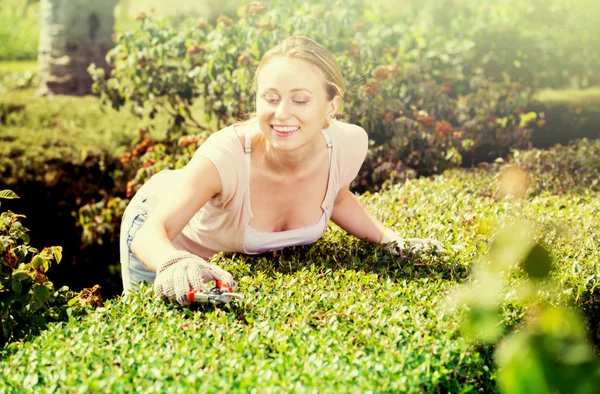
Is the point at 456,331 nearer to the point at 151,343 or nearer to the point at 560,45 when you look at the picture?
the point at 151,343

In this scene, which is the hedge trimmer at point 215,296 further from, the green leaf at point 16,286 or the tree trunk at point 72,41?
the tree trunk at point 72,41

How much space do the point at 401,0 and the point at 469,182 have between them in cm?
683

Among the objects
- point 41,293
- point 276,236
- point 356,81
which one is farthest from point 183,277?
point 356,81

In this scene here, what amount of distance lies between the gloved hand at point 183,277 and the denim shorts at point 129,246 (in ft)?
2.92

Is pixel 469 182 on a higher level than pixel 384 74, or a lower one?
lower

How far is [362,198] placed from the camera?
5.07 meters

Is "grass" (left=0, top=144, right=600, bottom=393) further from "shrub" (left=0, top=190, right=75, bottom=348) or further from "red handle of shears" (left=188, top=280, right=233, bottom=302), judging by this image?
"shrub" (left=0, top=190, right=75, bottom=348)

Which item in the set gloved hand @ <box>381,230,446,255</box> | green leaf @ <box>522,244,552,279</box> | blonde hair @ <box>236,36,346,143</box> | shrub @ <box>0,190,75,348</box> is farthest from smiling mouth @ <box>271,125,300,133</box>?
green leaf @ <box>522,244,552,279</box>

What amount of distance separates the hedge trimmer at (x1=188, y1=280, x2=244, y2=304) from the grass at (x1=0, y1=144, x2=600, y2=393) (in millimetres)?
38

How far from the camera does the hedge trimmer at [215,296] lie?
288 cm

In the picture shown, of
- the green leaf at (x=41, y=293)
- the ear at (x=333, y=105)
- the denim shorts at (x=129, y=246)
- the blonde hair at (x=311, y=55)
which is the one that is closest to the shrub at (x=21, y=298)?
the green leaf at (x=41, y=293)

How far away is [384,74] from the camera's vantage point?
6223 millimetres

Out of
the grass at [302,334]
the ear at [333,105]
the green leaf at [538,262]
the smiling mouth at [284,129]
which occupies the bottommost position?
the grass at [302,334]

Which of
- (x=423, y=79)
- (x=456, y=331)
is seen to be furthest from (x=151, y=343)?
(x=423, y=79)
